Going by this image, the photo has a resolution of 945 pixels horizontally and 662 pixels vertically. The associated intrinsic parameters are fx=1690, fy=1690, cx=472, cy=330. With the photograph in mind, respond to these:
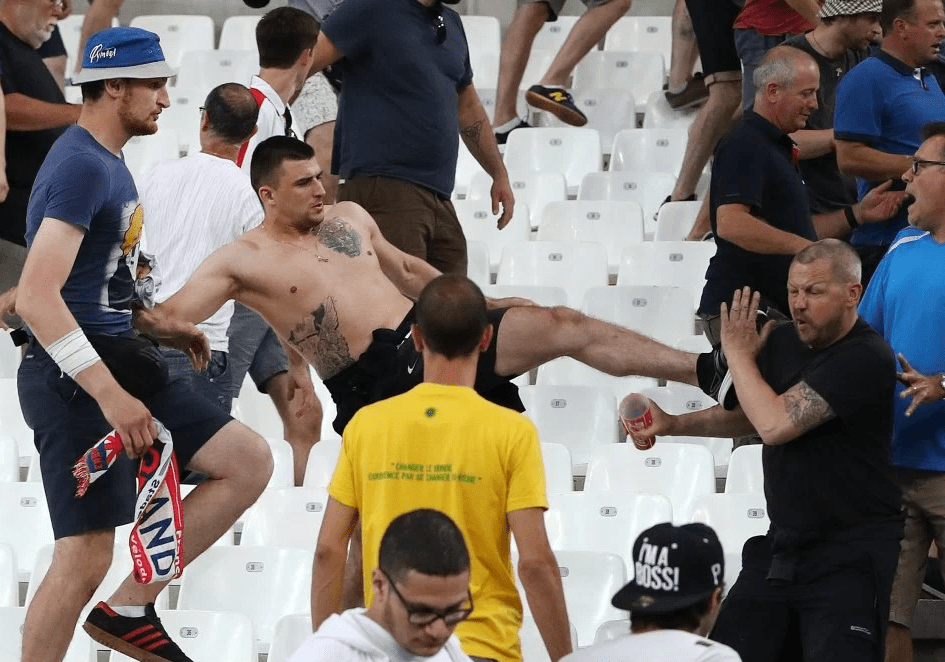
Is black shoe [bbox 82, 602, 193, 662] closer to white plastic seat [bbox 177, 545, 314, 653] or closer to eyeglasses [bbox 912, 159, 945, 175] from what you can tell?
white plastic seat [bbox 177, 545, 314, 653]

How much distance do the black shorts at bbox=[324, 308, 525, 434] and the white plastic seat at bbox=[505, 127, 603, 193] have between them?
4.25 m

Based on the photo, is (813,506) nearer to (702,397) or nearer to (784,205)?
(784,205)

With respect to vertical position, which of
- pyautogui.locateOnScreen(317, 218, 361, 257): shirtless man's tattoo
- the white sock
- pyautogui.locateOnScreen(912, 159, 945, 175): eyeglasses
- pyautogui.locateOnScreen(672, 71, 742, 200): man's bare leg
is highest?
pyautogui.locateOnScreen(672, 71, 742, 200): man's bare leg

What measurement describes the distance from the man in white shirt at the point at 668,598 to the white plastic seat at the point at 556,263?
4.32m

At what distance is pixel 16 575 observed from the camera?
5.68 meters

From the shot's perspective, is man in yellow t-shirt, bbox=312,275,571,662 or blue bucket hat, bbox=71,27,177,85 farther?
blue bucket hat, bbox=71,27,177,85

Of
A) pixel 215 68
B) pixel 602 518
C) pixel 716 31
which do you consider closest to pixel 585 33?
pixel 716 31

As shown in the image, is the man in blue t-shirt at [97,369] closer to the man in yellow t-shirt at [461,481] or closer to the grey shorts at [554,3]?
the man in yellow t-shirt at [461,481]

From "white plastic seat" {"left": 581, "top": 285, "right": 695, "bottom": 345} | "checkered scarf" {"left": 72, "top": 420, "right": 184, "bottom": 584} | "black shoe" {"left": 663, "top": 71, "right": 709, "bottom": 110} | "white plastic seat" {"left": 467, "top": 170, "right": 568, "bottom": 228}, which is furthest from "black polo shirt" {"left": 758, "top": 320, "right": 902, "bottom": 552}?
"black shoe" {"left": 663, "top": 71, "right": 709, "bottom": 110}

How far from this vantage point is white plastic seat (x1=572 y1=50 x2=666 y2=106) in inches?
392

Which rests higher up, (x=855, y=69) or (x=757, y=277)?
(x=855, y=69)

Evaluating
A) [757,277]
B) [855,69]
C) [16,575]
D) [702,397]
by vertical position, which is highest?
[855,69]

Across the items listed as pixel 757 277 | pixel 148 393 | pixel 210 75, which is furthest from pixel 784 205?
pixel 210 75

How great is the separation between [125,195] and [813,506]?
2051mm
